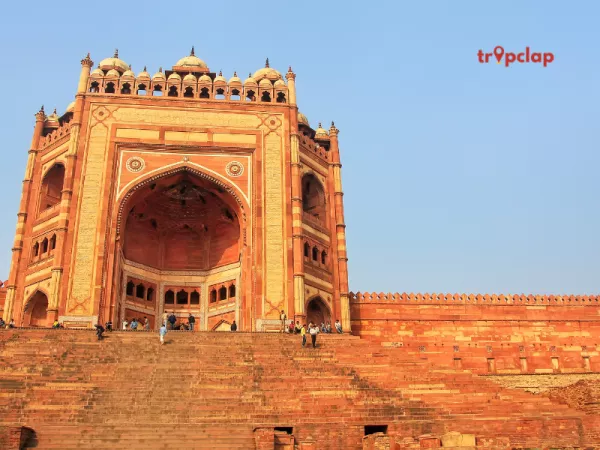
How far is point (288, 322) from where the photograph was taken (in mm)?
26016

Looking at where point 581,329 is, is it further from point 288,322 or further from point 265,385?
point 265,385

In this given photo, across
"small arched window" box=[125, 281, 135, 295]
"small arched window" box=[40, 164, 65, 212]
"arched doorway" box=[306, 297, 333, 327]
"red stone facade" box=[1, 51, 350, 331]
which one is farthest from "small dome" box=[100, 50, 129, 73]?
"arched doorway" box=[306, 297, 333, 327]

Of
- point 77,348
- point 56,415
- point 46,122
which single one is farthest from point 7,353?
point 46,122

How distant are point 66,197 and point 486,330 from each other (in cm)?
1806

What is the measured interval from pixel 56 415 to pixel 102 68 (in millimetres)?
19141

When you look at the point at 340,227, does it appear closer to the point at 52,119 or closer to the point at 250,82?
the point at 250,82

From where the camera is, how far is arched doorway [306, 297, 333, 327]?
28812 mm

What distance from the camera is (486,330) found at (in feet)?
98.4

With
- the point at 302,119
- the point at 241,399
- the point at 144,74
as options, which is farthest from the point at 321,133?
the point at 241,399

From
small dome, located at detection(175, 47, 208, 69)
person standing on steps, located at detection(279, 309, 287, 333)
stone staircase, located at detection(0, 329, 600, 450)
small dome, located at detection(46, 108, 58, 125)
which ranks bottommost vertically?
stone staircase, located at detection(0, 329, 600, 450)

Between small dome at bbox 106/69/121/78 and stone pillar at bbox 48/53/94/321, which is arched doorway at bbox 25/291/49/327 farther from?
small dome at bbox 106/69/121/78

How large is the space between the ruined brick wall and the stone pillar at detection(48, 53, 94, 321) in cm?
1191

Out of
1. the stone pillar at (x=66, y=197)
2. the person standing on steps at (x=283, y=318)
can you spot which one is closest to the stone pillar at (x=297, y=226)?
the person standing on steps at (x=283, y=318)

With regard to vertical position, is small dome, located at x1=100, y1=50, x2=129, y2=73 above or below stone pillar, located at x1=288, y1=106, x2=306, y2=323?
above
